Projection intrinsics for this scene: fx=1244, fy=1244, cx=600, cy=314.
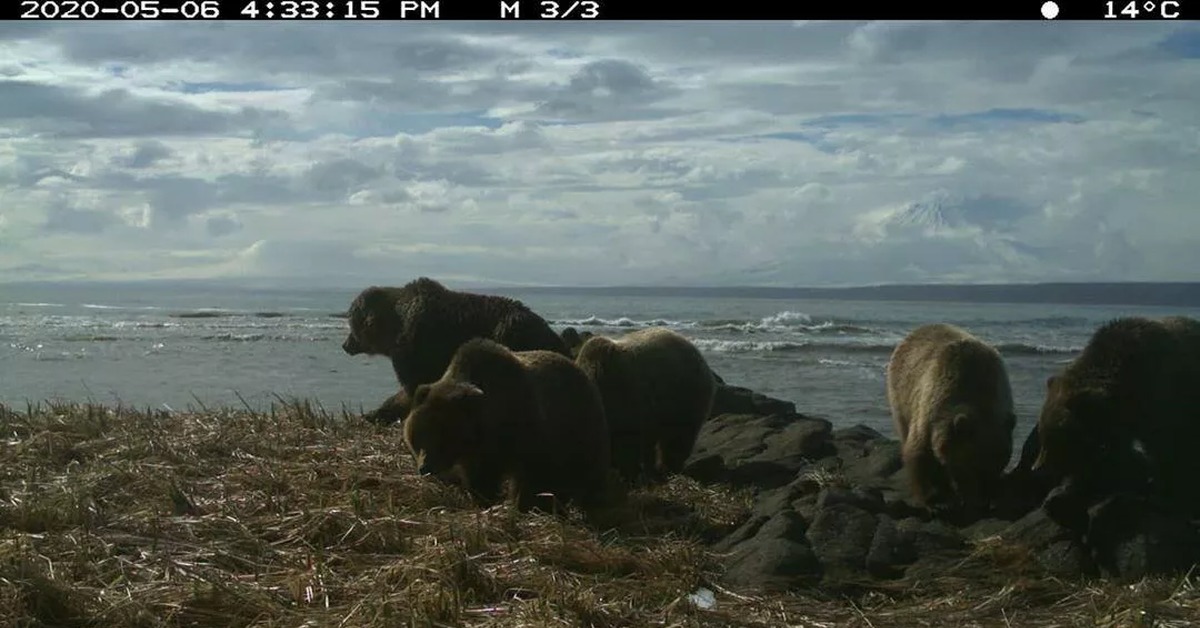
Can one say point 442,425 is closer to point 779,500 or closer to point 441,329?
point 779,500

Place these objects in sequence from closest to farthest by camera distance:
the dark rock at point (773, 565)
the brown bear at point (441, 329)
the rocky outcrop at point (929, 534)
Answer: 1. the dark rock at point (773, 565)
2. the rocky outcrop at point (929, 534)
3. the brown bear at point (441, 329)

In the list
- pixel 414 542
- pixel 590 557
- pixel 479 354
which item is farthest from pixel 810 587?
pixel 479 354

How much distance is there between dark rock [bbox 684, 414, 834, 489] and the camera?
10.2 metres

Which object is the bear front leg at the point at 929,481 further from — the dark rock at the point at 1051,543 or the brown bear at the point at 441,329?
the brown bear at the point at 441,329

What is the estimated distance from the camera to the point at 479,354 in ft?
28.7

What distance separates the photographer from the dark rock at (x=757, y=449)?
10.2 m

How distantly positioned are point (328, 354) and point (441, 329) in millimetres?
13653

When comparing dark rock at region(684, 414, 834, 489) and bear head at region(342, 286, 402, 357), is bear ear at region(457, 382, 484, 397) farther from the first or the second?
bear head at region(342, 286, 402, 357)

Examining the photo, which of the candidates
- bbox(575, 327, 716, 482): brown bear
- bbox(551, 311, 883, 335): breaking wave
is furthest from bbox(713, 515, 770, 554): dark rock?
bbox(551, 311, 883, 335): breaking wave

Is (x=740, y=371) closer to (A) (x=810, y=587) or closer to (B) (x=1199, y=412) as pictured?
(B) (x=1199, y=412)

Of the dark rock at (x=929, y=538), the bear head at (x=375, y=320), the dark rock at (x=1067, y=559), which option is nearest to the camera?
the dark rock at (x=1067, y=559)

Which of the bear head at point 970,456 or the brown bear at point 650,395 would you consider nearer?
the bear head at point 970,456

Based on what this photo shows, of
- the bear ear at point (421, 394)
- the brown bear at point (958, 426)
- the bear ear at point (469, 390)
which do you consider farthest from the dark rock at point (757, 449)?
the bear ear at point (421, 394)

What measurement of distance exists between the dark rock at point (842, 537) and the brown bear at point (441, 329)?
15.2ft
